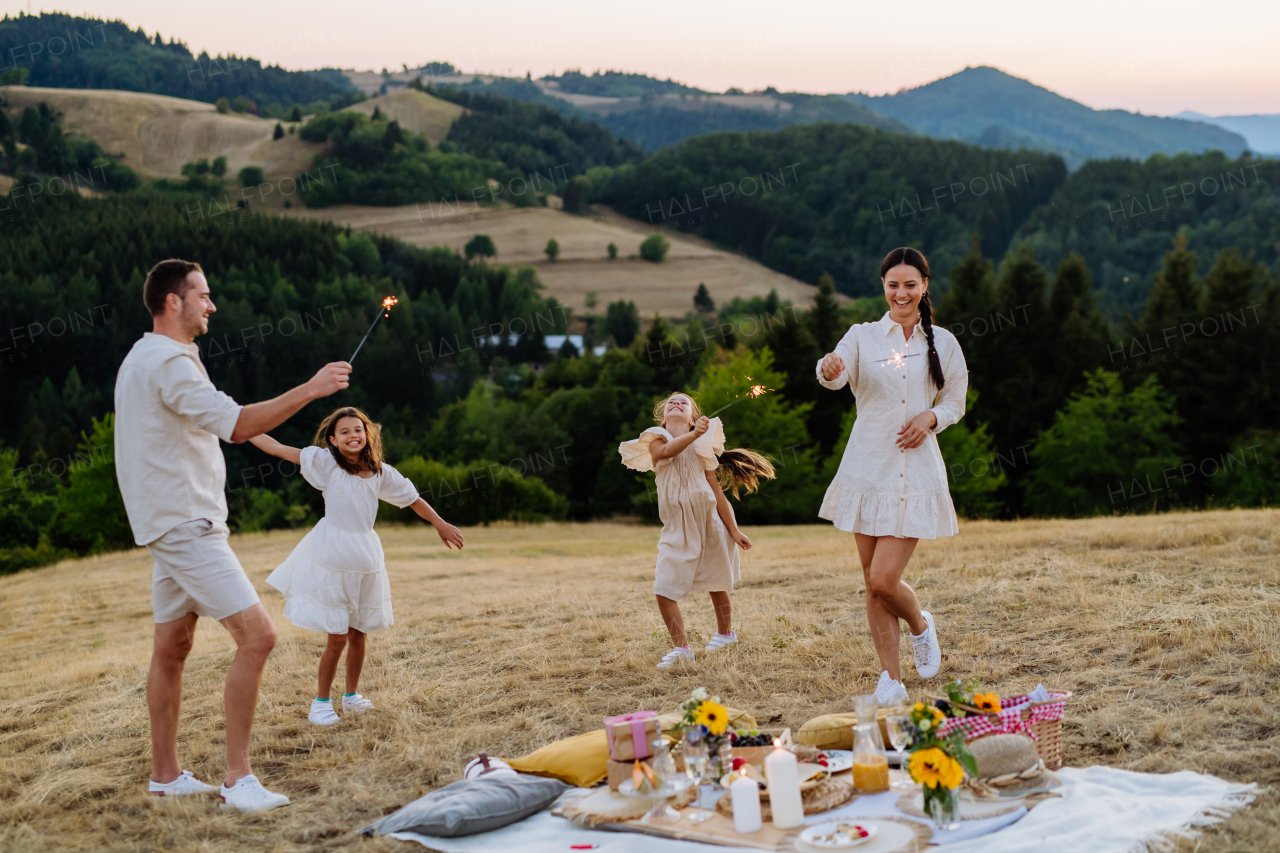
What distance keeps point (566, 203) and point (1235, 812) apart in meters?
148

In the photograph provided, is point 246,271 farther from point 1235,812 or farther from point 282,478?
point 1235,812

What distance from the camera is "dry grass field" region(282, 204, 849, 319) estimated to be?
11200 centimetres

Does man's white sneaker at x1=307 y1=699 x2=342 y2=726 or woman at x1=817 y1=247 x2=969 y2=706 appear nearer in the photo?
woman at x1=817 y1=247 x2=969 y2=706

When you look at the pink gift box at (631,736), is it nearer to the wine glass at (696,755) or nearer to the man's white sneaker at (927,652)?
the wine glass at (696,755)

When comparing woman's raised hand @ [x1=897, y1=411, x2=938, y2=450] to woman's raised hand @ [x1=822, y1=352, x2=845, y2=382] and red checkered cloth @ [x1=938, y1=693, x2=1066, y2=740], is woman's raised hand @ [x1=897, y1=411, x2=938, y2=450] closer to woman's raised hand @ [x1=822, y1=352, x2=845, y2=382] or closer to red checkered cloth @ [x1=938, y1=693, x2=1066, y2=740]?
woman's raised hand @ [x1=822, y1=352, x2=845, y2=382]

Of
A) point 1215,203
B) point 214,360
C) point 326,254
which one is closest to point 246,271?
point 326,254

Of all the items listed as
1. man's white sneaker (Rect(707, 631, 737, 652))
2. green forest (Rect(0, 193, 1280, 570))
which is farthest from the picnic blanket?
man's white sneaker (Rect(707, 631, 737, 652))

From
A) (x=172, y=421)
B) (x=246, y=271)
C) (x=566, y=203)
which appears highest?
(x=566, y=203)

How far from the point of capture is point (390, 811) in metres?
4.92

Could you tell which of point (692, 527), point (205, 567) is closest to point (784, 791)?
point (205, 567)

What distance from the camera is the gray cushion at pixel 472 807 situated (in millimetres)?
4430

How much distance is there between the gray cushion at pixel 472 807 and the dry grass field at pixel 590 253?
10019cm

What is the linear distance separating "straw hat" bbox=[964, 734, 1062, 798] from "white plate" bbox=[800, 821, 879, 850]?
647mm

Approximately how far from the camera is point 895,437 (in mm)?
5574
